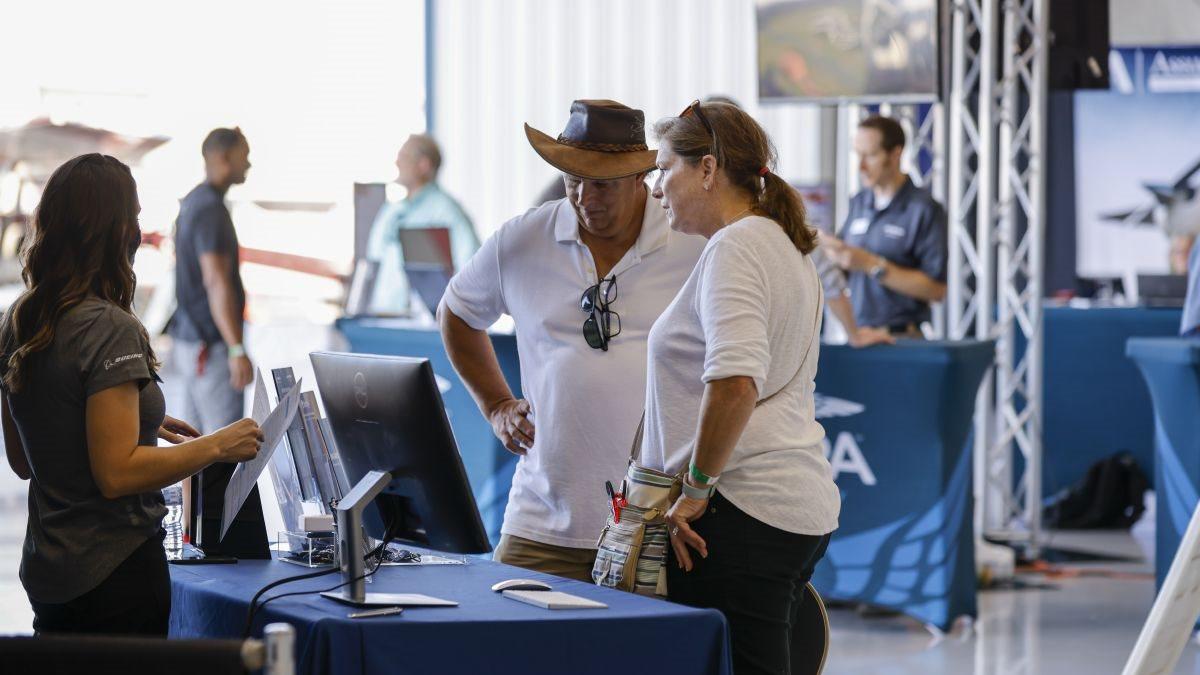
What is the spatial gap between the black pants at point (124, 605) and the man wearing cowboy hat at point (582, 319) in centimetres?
80

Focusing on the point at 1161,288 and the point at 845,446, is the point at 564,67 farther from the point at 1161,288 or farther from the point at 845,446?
the point at 845,446

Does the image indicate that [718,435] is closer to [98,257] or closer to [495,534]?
[98,257]

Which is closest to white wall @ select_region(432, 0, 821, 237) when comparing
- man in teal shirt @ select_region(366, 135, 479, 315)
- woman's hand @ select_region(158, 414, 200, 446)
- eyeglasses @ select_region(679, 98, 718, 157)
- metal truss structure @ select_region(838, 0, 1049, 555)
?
man in teal shirt @ select_region(366, 135, 479, 315)

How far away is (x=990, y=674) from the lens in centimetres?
419

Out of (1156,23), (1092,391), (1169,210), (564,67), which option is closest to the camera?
(1092,391)

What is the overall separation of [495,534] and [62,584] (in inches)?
116

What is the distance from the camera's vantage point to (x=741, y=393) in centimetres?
212

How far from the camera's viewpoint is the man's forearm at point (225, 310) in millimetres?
5293

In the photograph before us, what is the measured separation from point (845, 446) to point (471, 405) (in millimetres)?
1288

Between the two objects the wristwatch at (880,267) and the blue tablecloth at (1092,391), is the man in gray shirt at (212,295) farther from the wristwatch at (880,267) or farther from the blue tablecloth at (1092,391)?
the blue tablecloth at (1092,391)

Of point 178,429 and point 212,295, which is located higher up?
point 212,295

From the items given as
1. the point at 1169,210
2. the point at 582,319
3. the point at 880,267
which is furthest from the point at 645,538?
the point at 1169,210

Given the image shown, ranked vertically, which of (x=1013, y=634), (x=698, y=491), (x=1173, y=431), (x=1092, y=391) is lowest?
(x=1013, y=634)

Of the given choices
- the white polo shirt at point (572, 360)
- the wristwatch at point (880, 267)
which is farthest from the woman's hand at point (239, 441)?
the wristwatch at point (880, 267)
